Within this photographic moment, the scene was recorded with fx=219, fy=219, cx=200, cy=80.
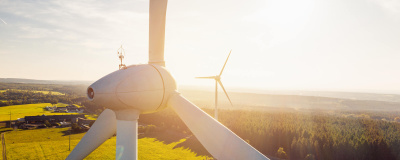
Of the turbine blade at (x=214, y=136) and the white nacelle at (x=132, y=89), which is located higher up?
the white nacelle at (x=132, y=89)

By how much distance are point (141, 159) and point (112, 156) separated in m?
6.10

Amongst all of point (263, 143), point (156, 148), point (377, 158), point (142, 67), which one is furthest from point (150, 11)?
point (377, 158)

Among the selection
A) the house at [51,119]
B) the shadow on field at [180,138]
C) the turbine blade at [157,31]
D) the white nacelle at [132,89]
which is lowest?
the shadow on field at [180,138]

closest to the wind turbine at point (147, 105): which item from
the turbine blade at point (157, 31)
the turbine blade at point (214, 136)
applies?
the turbine blade at point (214, 136)

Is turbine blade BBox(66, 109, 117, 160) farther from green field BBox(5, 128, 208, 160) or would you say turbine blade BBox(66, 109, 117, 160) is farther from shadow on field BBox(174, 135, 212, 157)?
shadow on field BBox(174, 135, 212, 157)

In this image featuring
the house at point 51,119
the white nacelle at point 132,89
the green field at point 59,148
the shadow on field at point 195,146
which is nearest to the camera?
the white nacelle at point 132,89

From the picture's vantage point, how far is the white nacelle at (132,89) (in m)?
10.4

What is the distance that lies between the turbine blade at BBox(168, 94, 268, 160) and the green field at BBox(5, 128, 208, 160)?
3679 cm

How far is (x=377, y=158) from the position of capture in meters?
43.9

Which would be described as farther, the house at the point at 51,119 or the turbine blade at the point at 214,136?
the house at the point at 51,119

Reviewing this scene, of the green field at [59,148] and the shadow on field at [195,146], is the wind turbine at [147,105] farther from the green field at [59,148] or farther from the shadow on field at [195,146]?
the shadow on field at [195,146]

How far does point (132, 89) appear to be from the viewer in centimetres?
1047

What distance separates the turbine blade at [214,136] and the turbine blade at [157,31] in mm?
3291

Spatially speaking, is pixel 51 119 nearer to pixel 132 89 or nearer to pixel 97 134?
pixel 97 134
